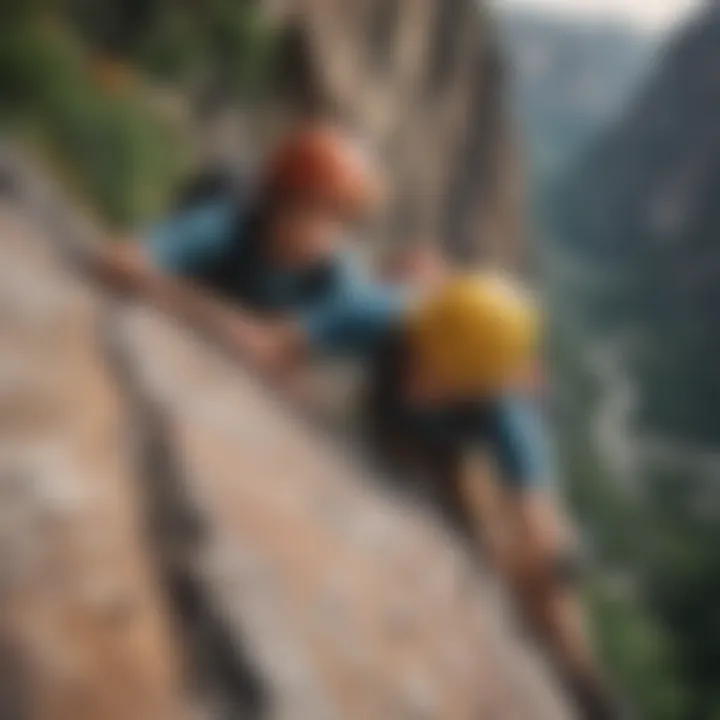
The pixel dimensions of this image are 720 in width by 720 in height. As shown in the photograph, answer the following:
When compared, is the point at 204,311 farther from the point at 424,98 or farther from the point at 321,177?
the point at 424,98

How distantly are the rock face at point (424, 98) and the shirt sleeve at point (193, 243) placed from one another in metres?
0.31

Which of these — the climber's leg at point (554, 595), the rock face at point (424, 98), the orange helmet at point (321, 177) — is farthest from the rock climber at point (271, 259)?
the rock face at point (424, 98)

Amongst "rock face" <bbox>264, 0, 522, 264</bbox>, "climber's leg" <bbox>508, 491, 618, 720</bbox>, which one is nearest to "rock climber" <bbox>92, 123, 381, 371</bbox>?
"climber's leg" <bbox>508, 491, 618, 720</bbox>

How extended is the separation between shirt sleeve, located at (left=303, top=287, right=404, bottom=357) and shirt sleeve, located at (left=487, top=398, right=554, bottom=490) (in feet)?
0.22

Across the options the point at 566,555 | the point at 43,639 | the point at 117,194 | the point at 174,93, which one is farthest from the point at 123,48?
the point at 43,639

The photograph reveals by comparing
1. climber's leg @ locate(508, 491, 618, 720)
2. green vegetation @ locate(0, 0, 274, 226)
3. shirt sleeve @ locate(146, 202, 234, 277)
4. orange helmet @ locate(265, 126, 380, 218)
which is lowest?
climber's leg @ locate(508, 491, 618, 720)

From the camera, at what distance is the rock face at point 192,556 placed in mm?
384

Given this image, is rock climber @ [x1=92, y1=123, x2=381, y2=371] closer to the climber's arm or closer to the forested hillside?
the climber's arm

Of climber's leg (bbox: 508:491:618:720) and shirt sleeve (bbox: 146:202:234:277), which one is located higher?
shirt sleeve (bbox: 146:202:234:277)

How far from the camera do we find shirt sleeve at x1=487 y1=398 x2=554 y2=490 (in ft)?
1.94

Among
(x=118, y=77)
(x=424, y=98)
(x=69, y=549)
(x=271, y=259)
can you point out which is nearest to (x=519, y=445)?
(x=271, y=259)

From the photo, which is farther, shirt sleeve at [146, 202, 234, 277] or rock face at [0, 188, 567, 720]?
shirt sleeve at [146, 202, 234, 277]

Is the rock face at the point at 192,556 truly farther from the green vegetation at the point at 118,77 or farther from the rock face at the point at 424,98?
the rock face at the point at 424,98

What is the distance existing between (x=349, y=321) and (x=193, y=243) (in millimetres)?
89
